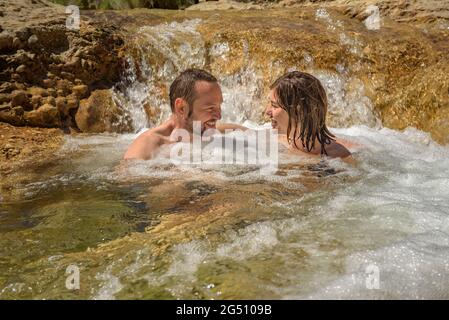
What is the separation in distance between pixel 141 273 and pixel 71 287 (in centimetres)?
26

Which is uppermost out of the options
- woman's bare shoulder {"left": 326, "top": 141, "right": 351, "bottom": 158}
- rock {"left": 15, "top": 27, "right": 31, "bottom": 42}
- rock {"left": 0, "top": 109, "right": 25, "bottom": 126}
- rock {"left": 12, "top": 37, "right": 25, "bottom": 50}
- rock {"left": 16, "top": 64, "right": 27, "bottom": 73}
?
rock {"left": 15, "top": 27, "right": 31, "bottom": 42}

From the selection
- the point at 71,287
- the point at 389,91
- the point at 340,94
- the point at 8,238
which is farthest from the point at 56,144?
the point at 389,91

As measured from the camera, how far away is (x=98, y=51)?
5.96 meters

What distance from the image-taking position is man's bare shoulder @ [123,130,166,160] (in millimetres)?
3559

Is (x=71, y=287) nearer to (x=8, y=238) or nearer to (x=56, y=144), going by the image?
(x=8, y=238)

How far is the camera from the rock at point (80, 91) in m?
5.68

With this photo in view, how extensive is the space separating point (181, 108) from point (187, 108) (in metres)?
0.05

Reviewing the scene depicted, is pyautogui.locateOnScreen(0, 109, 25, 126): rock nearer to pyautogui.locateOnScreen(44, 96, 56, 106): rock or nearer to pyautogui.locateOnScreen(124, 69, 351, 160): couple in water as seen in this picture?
pyautogui.locateOnScreen(44, 96, 56, 106): rock

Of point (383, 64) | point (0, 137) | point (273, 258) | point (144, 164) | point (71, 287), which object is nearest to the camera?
point (71, 287)

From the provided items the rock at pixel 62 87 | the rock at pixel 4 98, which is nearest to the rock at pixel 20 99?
the rock at pixel 4 98

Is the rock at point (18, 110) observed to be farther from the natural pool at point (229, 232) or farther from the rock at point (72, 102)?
the natural pool at point (229, 232)

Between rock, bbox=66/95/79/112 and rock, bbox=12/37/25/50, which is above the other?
rock, bbox=12/37/25/50

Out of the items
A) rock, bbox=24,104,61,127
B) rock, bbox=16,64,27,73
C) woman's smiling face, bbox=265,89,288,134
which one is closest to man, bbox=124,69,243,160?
woman's smiling face, bbox=265,89,288,134

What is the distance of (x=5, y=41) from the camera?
5.37m
